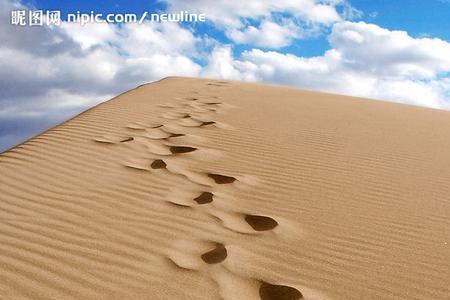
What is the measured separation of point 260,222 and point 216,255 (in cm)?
62

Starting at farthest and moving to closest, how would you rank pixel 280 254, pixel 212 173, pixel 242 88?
pixel 242 88
pixel 212 173
pixel 280 254

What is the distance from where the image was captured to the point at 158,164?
462 centimetres

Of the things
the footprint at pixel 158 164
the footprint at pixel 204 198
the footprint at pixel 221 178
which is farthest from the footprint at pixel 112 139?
the footprint at pixel 204 198

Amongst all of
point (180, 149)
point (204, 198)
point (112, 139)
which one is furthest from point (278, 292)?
point (112, 139)

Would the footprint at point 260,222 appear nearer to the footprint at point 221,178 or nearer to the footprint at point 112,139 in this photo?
the footprint at point 221,178

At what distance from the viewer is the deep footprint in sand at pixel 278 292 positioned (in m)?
2.44

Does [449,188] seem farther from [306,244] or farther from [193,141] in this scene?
[193,141]

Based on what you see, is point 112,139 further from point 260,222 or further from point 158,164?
point 260,222

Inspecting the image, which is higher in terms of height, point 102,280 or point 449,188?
point 449,188

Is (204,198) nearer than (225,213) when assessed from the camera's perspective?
No

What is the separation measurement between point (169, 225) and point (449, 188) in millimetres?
2450

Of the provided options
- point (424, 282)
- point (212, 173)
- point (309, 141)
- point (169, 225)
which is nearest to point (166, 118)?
point (309, 141)

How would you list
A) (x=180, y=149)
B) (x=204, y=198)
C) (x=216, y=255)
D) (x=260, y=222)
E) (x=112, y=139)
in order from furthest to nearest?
(x=112, y=139)
(x=180, y=149)
(x=204, y=198)
(x=260, y=222)
(x=216, y=255)

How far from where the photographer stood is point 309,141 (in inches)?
225
